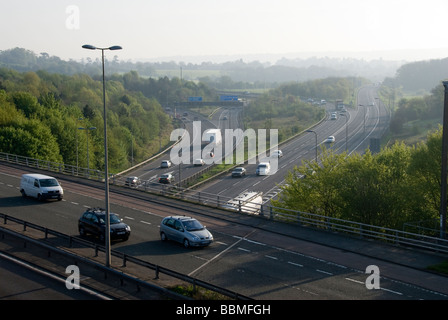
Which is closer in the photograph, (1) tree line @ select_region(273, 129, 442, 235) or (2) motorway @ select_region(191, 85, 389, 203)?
(1) tree line @ select_region(273, 129, 442, 235)

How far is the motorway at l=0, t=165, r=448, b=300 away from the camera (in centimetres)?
1995

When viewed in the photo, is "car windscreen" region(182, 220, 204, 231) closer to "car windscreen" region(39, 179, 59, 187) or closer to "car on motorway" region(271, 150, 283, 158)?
"car windscreen" region(39, 179, 59, 187)

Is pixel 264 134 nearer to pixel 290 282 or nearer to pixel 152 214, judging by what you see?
pixel 152 214

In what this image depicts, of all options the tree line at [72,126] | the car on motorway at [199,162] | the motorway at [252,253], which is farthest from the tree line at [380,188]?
the car on motorway at [199,162]

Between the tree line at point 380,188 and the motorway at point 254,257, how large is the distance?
522 cm

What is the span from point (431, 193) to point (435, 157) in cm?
235

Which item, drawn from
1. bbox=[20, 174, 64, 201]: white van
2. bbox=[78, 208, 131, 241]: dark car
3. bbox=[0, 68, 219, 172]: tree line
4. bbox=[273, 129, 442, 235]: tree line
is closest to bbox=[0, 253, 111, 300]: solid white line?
bbox=[78, 208, 131, 241]: dark car

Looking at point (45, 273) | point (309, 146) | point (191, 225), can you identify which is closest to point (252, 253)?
point (191, 225)

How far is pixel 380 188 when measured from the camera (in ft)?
106

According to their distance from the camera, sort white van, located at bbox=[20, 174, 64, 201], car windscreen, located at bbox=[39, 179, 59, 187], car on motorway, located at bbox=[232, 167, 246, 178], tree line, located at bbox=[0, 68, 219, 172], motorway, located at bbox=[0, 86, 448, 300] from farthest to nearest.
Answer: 1. car on motorway, located at bbox=[232, 167, 246, 178]
2. tree line, located at bbox=[0, 68, 219, 172]
3. car windscreen, located at bbox=[39, 179, 59, 187]
4. white van, located at bbox=[20, 174, 64, 201]
5. motorway, located at bbox=[0, 86, 448, 300]

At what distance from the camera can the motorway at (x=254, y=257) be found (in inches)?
786

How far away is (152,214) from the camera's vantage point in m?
32.5

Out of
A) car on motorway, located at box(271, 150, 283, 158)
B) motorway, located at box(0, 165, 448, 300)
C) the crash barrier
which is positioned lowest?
car on motorway, located at box(271, 150, 283, 158)

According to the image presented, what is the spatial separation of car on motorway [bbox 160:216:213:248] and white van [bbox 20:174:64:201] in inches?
470
